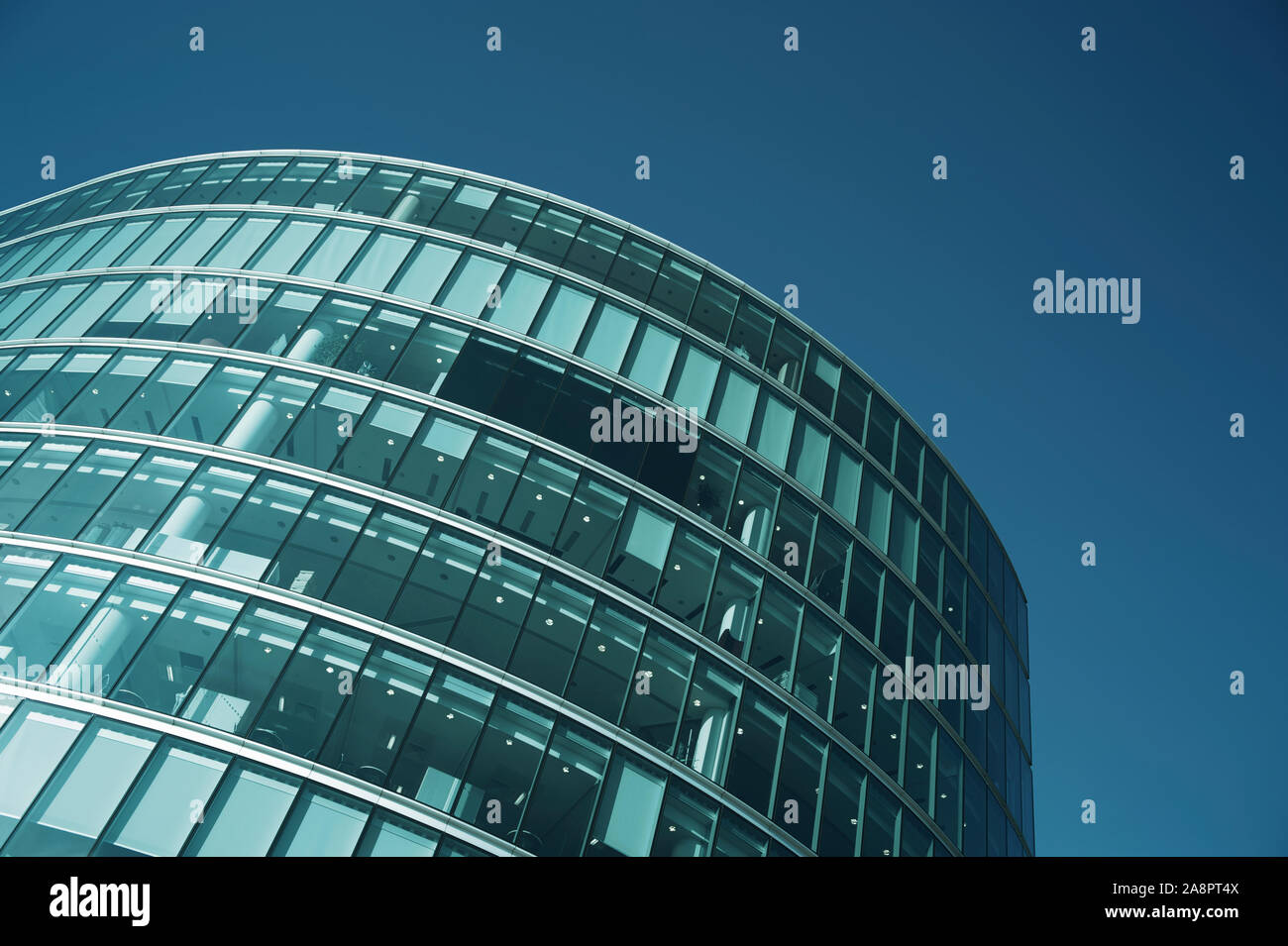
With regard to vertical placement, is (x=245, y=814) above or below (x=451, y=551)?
below

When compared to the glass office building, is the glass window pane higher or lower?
lower

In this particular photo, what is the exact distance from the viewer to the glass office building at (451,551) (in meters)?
16.3

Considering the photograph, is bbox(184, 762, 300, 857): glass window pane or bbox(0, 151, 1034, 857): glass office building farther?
bbox(0, 151, 1034, 857): glass office building

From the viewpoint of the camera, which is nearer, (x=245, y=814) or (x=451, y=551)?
(x=245, y=814)

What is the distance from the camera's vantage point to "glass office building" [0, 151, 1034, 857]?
16.3 m

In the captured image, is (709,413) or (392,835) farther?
(709,413)

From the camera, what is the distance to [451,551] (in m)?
19.6

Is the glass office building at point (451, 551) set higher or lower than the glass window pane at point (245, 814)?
higher

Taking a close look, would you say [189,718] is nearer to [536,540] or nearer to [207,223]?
[536,540]

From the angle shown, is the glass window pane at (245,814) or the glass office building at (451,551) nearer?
the glass window pane at (245,814)
